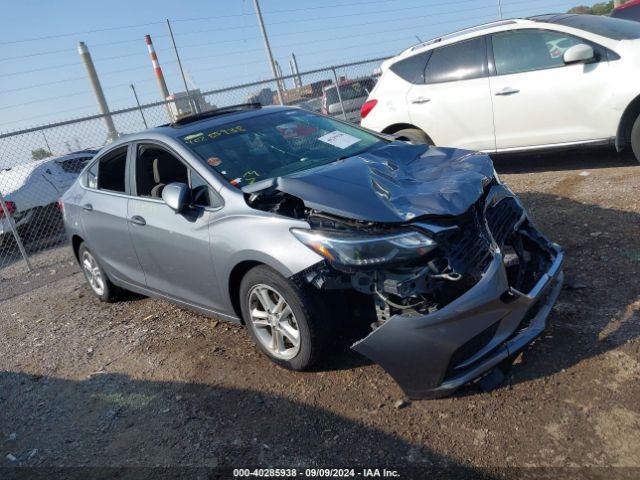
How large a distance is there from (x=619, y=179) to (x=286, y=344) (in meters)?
4.17

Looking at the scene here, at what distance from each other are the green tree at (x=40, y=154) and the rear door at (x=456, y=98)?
6.47 m

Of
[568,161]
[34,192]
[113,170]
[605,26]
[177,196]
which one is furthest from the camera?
[34,192]

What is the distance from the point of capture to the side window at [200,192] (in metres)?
3.76

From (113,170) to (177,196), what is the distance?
166 centimetres

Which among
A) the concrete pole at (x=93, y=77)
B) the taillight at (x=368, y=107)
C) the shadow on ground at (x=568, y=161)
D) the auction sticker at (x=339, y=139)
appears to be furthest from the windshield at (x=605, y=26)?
the concrete pole at (x=93, y=77)

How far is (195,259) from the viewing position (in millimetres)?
3863

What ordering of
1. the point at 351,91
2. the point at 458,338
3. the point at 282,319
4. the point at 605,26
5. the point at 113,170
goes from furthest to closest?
1. the point at 351,91
2. the point at 605,26
3. the point at 113,170
4. the point at 282,319
5. the point at 458,338

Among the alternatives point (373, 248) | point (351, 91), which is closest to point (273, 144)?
point (373, 248)

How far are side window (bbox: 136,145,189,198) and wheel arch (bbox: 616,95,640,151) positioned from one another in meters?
4.55

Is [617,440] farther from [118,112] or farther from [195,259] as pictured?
[118,112]

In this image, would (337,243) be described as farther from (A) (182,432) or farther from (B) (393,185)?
(A) (182,432)

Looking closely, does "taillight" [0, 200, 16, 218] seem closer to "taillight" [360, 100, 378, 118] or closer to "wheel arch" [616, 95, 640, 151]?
"taillight" [360, 100, 378, 118]

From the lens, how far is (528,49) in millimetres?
6352

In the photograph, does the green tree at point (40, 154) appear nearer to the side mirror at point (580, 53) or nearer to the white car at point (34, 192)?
the white car at point (34, 192)
